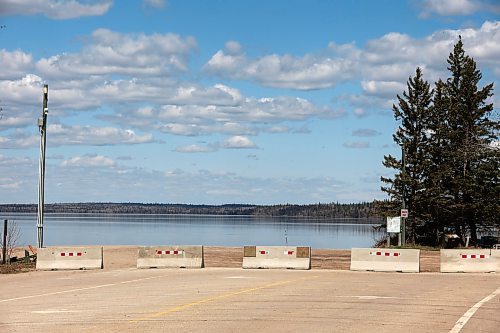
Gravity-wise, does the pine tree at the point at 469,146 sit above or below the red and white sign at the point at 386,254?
above

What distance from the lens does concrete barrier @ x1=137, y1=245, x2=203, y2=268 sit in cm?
3033

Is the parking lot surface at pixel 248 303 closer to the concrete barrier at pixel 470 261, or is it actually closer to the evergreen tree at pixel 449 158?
the concrete barrier at pixel 470 261

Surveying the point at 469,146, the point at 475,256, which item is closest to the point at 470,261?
the point at 475,256

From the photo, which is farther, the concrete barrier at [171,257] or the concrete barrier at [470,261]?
the concrete barrier at [171,257]

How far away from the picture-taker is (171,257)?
30.4 metres

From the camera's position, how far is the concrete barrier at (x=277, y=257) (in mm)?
30109

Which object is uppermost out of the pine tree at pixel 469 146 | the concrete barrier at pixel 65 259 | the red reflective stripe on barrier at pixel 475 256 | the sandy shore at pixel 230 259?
the pine tree at pixel 469 146

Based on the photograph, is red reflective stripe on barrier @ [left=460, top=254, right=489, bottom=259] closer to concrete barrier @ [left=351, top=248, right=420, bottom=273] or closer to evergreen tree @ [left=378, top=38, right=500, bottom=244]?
concrete barrier @ [left=351, top=248, right=420, bottom=273]

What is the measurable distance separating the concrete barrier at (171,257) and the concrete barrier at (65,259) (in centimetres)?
168

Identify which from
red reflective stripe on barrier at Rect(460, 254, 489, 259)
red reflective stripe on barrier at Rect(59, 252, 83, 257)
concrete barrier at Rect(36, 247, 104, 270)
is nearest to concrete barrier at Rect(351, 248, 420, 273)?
red reflective stripe on barrier at Rect(460, 254, 489, 259)

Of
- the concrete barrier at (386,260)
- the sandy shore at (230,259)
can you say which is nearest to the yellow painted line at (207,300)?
the concrete barrier at (386,260)

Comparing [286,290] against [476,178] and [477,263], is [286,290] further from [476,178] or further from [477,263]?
[476,178]

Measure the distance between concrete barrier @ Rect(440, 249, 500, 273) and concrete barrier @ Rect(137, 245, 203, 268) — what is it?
29.2ft

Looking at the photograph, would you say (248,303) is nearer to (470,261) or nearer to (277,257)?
(277,257)
